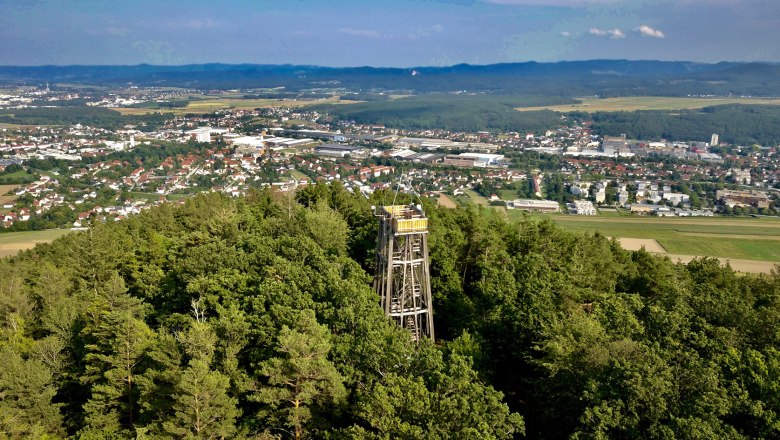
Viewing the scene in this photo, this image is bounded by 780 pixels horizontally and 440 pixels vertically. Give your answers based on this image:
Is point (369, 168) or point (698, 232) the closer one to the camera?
point (698, 232)

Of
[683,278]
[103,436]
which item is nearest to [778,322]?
[683,278]

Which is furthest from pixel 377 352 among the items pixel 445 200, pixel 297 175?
pixel 297 175

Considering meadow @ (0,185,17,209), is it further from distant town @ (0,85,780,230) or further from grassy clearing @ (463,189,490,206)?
grassy clearing @ (463,189,490,206)

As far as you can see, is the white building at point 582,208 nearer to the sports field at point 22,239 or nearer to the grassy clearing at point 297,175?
the grassy clearing at point 297,175

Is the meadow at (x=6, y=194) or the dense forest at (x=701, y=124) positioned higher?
the dense forest at (x=701, y=124)

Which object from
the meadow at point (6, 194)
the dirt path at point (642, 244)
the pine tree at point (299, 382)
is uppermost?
the pine tree at point (299, 382)

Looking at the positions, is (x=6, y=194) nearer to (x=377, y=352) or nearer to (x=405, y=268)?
(x=405, y=268)

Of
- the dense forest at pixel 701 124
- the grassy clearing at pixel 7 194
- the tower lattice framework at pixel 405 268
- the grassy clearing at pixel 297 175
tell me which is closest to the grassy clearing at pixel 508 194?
the grassy clearing at pixel 297 175
